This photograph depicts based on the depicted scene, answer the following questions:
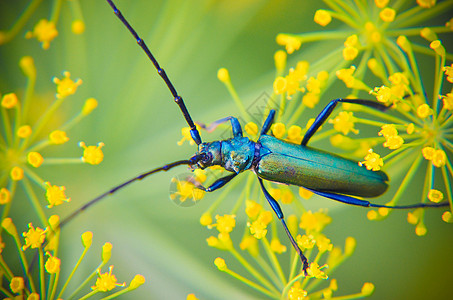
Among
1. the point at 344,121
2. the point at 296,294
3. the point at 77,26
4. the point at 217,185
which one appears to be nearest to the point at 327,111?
the point at 344,121

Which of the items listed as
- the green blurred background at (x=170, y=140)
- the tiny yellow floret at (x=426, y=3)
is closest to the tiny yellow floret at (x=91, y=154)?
the green blurred background at (x=170, y=140)

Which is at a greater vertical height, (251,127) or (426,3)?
(426,3)

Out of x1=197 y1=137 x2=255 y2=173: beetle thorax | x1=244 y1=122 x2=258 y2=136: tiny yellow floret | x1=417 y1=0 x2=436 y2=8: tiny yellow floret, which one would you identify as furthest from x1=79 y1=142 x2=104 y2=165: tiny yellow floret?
x1=417 y1=0 x2=436 y2=8: tiny yellow floret

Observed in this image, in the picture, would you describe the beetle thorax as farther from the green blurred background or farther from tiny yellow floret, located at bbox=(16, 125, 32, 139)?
tiny yellow floret, located at bbox=(16, 125, 32, 139)

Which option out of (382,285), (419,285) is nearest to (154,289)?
(382,285)

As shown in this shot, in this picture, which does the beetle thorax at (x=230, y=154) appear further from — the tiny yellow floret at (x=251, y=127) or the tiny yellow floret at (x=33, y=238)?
the tiny yellow floret at (x=33, y=238)

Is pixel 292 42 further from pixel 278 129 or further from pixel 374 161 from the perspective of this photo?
pixel 374 161
